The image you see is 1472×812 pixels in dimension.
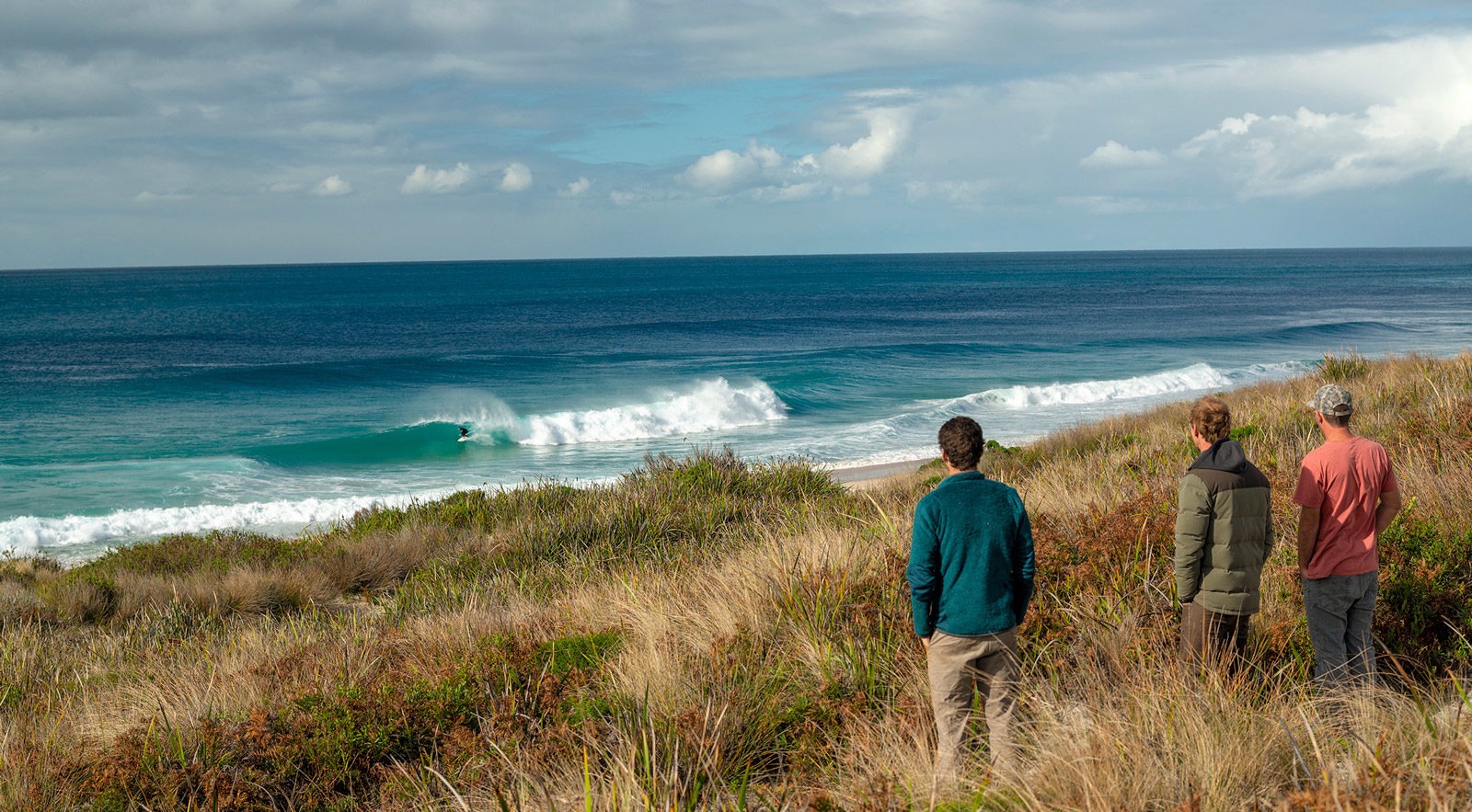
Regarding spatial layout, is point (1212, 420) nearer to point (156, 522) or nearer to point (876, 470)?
point (876, 470)

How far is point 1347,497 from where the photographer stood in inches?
177

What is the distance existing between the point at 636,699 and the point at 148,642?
5.71m

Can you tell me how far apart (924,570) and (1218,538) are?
1.54m

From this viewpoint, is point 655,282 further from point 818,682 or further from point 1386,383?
point 818,682

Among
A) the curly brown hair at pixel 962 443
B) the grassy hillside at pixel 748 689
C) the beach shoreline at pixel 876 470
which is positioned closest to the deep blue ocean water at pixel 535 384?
the beach shoreline at pixel 876 470

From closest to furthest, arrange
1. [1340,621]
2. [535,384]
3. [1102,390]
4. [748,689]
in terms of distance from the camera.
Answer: [1340,621]
[748,689]
[1102,390]
[535,384]

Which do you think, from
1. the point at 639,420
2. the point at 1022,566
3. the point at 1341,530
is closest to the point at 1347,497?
A: the point at 1341,530

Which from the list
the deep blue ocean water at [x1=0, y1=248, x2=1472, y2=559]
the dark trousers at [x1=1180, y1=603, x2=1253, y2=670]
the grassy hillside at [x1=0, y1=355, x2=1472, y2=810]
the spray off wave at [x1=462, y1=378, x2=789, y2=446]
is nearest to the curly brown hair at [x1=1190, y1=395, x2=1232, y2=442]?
the dark trousers at [x1=1180, y1=603, x2=1253, y2=670]

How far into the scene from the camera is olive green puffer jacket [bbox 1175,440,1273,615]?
4.32 m

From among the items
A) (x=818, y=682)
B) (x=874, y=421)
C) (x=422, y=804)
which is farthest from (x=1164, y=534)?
(x=874, y=421)

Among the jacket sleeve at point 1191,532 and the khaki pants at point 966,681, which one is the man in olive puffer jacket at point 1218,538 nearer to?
the jacket sleeve at point 1191,532

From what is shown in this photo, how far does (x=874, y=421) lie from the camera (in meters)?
28.1

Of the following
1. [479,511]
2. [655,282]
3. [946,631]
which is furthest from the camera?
[655,282]

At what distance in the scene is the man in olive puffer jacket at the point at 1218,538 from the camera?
170 inches
